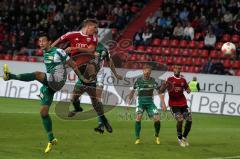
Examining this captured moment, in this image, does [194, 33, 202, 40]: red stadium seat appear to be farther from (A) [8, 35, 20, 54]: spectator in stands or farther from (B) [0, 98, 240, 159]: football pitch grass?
(A) [8, 35, 20, 54]: spectator in stands

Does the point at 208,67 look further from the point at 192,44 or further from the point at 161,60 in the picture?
the point at 161,60

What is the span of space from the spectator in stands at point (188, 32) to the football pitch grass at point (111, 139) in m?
9.40

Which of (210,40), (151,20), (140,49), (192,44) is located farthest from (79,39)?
(151,20)

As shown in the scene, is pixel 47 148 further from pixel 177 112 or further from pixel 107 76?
pixel 107 76

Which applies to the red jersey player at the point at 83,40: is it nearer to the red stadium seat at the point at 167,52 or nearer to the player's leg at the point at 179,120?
the player's leg at the point at 179,120

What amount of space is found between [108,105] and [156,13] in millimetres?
10227

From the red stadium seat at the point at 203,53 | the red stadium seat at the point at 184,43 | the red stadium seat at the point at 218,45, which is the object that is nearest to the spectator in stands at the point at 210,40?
the red stadium seat at the point at 218,45

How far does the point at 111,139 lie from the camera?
17.5m

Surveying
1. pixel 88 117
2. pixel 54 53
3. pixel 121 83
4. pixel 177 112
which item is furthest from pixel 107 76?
pixel 54 53

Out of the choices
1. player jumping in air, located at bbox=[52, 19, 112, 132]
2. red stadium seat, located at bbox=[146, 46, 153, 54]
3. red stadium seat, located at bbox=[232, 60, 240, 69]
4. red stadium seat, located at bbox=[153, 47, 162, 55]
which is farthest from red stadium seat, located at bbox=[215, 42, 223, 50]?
player jumping in air, located at bbox=[52, 19, 112, 132]

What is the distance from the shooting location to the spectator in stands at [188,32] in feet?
112

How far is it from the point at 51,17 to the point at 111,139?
72.3 feet

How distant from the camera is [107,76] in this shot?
107ft

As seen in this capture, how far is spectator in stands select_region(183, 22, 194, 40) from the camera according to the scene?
34.2 meters
